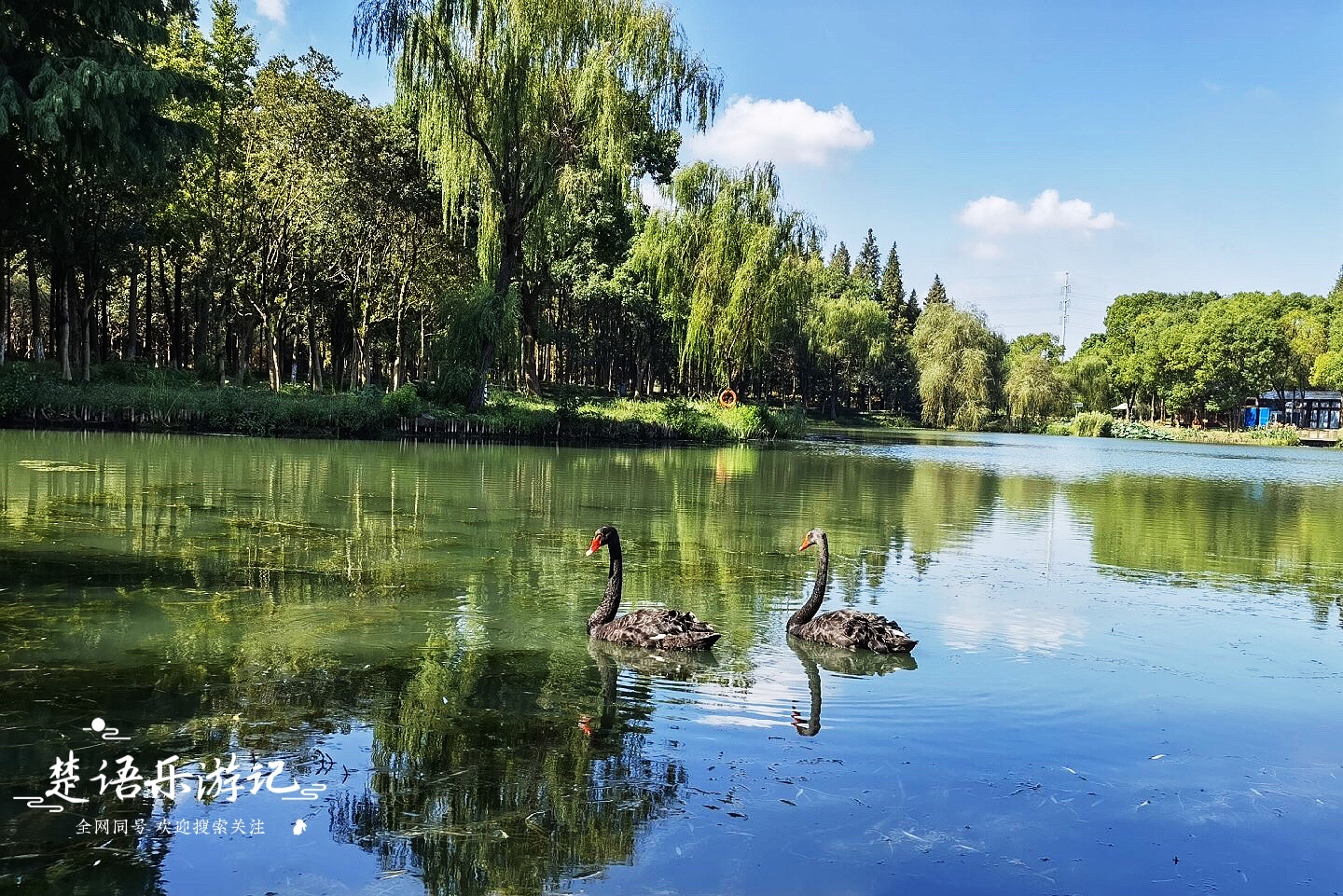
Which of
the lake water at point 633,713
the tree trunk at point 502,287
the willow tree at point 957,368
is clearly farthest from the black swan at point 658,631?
the willow tree at point 957,368

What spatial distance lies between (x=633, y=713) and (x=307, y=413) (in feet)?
89.6

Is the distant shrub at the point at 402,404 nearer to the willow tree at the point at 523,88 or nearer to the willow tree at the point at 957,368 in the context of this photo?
the willow tree at the point at 523,88

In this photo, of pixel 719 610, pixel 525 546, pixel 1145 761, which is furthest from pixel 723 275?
pixel 1145 761

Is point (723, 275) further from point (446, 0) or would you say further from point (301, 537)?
point (301, 537)

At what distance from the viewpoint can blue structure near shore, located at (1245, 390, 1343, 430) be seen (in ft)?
302

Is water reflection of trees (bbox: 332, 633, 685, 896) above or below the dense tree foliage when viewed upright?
below

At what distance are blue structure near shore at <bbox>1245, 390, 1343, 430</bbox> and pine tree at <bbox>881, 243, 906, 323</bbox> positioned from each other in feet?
112

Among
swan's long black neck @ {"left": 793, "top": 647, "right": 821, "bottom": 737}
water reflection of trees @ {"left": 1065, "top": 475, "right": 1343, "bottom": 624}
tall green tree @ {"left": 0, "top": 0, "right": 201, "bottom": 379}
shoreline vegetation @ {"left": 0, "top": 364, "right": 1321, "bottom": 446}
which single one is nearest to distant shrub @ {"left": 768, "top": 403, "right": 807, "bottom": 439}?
shoreline vegetation @ {"left": 0, "top": 364, "right": 1321, "bottom": 446}

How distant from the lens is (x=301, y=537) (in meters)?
12.5

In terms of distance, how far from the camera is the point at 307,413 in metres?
31.3

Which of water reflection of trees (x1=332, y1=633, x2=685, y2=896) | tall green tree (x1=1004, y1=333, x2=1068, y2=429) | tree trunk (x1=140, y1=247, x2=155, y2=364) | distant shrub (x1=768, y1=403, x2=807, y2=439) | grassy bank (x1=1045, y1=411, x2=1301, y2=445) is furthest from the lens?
grassy bank (x1=1045, y1=411, x2=1301, y2=445)

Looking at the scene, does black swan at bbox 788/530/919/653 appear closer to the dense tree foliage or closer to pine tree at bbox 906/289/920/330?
the dense tree foliage

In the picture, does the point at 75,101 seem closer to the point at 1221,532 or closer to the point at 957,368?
the point at 1221,532
